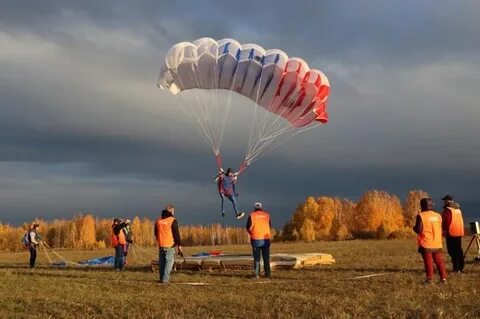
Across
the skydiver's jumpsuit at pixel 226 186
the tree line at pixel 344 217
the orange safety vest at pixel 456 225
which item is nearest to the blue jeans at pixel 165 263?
the skydiver's jumpsuit at pixel 226 186

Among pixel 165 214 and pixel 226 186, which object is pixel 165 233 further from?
pixel 226 186

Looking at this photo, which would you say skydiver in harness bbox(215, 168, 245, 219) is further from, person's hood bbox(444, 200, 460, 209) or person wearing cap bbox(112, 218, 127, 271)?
person's hood bbox(444, 200, 460, 209)

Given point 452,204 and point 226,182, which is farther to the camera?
point 226,182

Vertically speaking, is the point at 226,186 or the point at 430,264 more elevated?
the point at 226,186

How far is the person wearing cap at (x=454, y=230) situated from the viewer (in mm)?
16547

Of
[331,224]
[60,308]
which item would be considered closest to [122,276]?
[60,308]

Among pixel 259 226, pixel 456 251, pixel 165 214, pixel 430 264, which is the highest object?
pixel 165 214

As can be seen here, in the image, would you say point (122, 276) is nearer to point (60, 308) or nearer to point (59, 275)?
point (59, 275)

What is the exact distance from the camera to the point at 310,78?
20672 millimetres

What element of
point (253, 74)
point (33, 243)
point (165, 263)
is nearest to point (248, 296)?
point (165, 263)

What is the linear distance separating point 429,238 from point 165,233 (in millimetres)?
6912

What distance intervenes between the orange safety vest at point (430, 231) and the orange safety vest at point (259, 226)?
15.2 ft

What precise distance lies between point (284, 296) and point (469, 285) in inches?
178

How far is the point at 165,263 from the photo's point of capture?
15.6 metres
